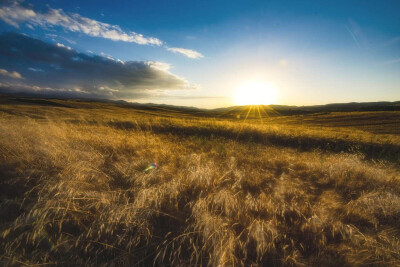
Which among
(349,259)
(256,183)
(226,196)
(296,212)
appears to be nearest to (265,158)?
(256,183)

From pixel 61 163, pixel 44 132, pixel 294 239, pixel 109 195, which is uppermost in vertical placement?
pixel 44 132

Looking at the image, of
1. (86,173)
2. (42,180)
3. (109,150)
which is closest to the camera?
(42,180)

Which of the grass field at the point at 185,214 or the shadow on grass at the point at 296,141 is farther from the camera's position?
the shadow on grass at the point at 296,141

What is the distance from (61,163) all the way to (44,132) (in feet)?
9.08

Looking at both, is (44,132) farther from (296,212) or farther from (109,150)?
(296,212)

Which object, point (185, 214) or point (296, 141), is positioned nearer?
point (185, 214)

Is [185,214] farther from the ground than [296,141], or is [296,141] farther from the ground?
[296,141]

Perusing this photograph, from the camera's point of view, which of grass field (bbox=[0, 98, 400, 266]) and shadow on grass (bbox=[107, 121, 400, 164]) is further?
shadow on grass (bbox=[107, 121, 400, 164])

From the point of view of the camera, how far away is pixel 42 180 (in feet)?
10.5

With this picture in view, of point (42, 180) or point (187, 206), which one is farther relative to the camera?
point (42, 180)

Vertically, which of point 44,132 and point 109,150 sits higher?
point 44,132

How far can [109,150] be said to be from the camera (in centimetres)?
517

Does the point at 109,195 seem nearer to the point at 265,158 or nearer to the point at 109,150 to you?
the point at 109,150

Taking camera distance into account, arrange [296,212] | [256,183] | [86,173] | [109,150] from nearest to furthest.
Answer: [296,212] < [86,173] < [256,183] < [109,150]
